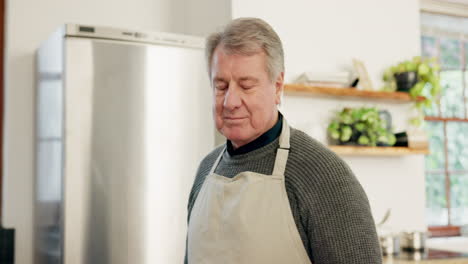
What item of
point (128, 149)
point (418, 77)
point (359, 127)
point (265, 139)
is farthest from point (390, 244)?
point (265, 139)

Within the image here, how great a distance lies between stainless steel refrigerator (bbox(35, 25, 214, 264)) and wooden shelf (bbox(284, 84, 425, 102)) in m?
0.62

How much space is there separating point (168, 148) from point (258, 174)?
1.27 m

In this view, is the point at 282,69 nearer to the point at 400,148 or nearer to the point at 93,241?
the point at 93,241

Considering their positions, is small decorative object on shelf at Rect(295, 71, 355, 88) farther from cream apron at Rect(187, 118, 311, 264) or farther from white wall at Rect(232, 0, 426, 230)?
cream apron at Rect(187, 118, 311, 264)

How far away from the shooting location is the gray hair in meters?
1.19

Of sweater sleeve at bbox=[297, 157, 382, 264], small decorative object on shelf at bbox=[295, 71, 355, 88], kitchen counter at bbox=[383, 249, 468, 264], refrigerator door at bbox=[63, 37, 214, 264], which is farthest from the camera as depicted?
Answer: small decorative object on shelf at bbox=[295, 71, 355, 88]

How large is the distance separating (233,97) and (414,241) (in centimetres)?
213

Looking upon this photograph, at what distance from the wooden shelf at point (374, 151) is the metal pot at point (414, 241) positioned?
1.56 ft

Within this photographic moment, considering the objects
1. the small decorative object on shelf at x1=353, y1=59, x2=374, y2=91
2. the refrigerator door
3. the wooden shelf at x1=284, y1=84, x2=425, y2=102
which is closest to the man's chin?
the refrigerator door

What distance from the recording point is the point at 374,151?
3227 mm

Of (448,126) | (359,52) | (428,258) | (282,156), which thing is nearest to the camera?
(282,156)

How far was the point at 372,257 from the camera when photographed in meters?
1.13

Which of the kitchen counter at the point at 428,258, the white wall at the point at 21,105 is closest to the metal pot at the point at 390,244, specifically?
the kitchen counter at the point at 428,258

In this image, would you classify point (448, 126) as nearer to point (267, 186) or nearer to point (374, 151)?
point (374, 151)
